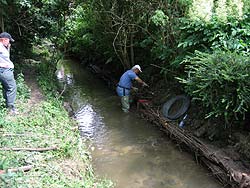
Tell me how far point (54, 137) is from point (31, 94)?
3411mm

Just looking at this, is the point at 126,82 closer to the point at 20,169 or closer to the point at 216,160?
the point at 216,160

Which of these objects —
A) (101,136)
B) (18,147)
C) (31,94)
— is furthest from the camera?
(31,94)

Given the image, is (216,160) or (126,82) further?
(126,82)

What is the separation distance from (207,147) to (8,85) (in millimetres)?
4715

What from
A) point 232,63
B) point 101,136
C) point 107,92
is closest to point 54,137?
point 101,136

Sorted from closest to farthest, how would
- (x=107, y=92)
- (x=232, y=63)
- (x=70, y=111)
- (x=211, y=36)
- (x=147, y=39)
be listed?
(x=232, y=63) → (x=211, y=36) → (x=70, y=111) → (x=147, y=39) → (x=107, y=92)

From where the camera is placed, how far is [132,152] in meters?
7.81

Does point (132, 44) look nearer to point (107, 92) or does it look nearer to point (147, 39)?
point (147, 39)

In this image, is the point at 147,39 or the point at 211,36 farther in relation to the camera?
the point at 147,39

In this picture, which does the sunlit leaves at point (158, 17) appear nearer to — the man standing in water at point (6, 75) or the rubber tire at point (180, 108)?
the rubber tire at point (180, 108)

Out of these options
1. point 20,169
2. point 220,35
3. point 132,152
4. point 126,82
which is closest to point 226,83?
point 220,35

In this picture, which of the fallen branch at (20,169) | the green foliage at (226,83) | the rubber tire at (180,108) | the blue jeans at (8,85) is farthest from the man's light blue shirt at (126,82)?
the fallen branch at (20,169)

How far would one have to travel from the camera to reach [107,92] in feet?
43.2

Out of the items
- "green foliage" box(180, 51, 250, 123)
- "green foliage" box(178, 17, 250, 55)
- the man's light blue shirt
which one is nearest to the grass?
the man's light blue shirt
